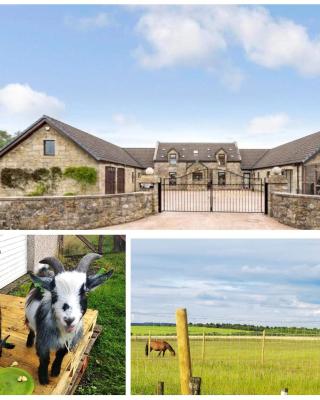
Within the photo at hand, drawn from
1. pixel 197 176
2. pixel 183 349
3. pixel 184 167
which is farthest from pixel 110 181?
pixel 184 167

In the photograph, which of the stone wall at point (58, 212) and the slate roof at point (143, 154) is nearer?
the stone wall at point (58, 212)

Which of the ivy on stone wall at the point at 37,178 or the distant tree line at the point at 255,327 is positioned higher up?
the ivy on stone wall at the point at 37,178

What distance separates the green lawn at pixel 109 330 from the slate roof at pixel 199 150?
2984 centimetres

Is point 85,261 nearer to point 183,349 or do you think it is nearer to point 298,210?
point 183,349

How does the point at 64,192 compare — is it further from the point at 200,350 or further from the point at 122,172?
the point at 200,350

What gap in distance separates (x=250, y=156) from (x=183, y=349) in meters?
32.4

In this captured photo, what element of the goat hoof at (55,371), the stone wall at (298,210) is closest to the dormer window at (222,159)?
the stone wall at (298,210)

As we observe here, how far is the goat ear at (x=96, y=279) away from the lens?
20.1ft

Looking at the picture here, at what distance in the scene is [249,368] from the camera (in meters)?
6.09

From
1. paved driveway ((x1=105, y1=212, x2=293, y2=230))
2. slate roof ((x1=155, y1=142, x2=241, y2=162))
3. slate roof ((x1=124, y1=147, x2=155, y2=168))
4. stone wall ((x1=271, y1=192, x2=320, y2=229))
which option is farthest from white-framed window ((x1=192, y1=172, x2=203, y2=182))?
stone wall ((x1=271, y1=192, x2=320, y2=229))

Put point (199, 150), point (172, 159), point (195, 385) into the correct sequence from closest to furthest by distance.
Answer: point (195, 385)
point (172, 159)
point (199, 150)

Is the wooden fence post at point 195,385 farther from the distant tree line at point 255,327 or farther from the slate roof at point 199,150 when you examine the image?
Answer: the slate roof at point 199,150

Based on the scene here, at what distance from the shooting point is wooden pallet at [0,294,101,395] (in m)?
5.99

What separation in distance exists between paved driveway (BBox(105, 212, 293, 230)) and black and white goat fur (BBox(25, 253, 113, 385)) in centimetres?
462
